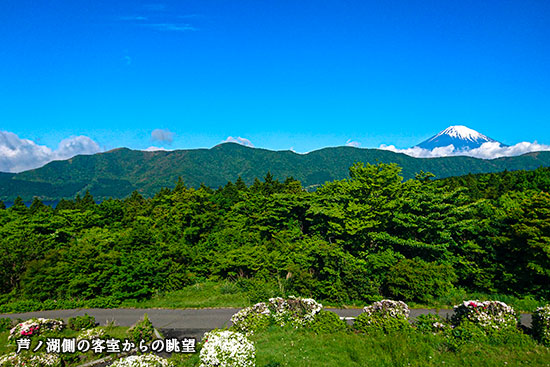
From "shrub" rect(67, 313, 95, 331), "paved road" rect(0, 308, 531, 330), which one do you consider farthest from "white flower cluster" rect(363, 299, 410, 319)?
"shrub" rect(67, 313, 95, 331)

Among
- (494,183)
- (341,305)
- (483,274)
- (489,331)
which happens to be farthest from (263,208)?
(494,183)

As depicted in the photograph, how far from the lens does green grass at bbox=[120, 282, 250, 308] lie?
1809cm

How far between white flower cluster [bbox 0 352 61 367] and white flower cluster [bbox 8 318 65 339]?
7.64 ft

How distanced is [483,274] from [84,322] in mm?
22088

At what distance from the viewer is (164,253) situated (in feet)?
75.3

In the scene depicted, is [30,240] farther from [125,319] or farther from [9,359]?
[9,359]

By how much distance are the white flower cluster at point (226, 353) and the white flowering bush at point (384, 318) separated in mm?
4985

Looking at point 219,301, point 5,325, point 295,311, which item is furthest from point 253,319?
point 5,325

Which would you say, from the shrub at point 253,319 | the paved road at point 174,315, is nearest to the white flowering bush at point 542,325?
the paved road at point 174,315

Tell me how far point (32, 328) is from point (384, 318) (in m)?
12.6

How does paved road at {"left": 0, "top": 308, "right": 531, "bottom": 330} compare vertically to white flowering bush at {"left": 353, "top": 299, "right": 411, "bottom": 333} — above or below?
below

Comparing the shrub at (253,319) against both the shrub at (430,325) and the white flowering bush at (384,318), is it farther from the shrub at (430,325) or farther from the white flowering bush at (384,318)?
the shrub at (430,325)

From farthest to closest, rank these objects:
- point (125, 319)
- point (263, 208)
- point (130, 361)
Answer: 1. point (263, 208)
2. point (125, 319)
3. point (130, 361)

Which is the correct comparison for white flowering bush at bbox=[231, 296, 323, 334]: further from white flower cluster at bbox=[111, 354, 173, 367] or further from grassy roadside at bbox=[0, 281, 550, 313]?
grassy roadside at bbox=[0, 281, 550, 313]
